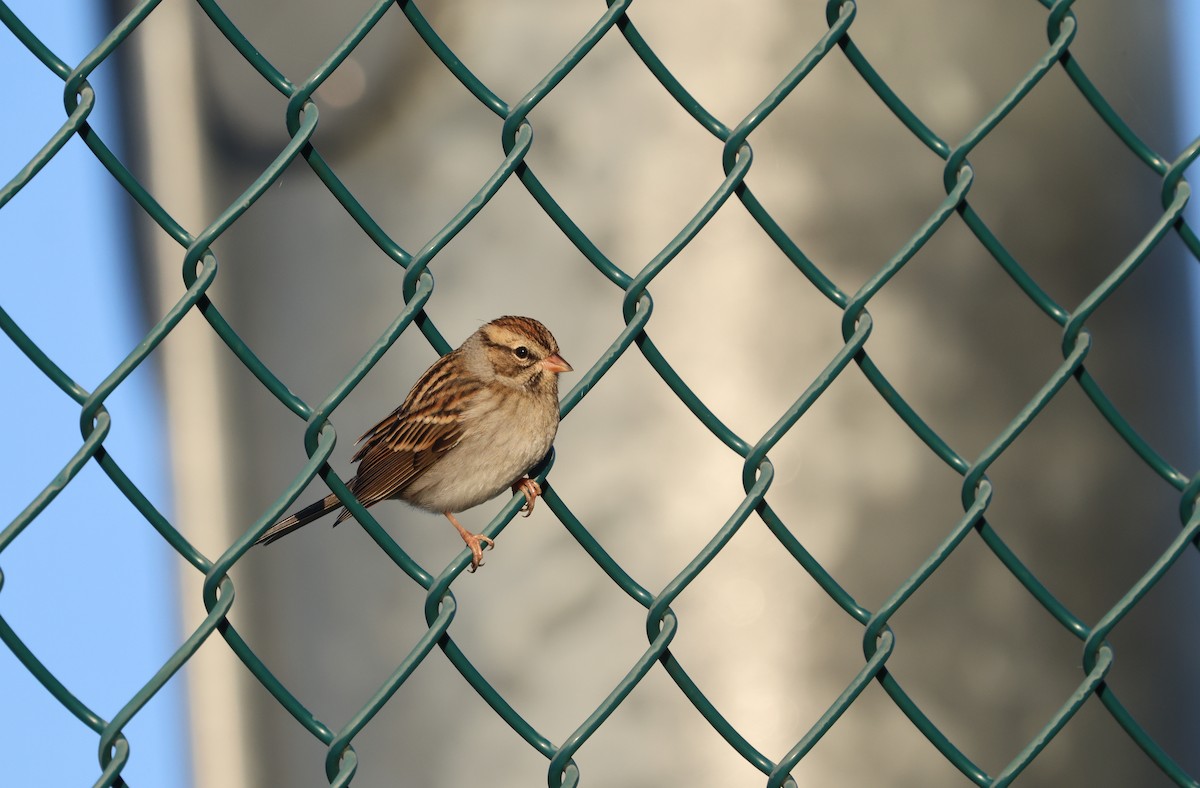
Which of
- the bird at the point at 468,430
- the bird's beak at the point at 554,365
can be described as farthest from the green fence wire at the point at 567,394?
the bird's beak at the point at 554,365

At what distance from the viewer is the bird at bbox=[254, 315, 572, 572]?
185 inches

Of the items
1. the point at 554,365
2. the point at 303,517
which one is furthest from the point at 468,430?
the point at 303,517

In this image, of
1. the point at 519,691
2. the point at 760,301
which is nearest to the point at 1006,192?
the point at 760,301

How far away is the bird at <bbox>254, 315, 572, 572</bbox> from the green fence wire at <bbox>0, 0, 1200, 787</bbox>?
71.8 inches

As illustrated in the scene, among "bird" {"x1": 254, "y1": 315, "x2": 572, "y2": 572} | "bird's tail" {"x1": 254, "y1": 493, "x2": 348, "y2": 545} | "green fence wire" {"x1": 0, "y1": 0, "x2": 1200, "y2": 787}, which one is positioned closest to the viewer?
"green fence wire" {"x1": 0, "y1": 0, "x2": 1200, "y2": 787}

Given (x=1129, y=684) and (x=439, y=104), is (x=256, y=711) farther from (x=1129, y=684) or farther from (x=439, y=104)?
(x=1129, y=684)

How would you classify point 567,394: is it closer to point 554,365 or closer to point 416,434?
point 554,365

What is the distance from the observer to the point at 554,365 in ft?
16.1

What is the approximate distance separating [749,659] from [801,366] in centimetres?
106

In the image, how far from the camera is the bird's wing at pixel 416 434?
4926mm

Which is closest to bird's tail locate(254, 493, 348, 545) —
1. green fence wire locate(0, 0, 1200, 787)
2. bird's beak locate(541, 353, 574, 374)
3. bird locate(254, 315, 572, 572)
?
bird locate(254, 315, 572, 572)

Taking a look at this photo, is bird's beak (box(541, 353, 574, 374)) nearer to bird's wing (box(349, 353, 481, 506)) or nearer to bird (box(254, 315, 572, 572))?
bird (box(254, 315, 572, 572))

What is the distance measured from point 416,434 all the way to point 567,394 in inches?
91.9

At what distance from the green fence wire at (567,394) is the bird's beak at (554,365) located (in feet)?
6.47
